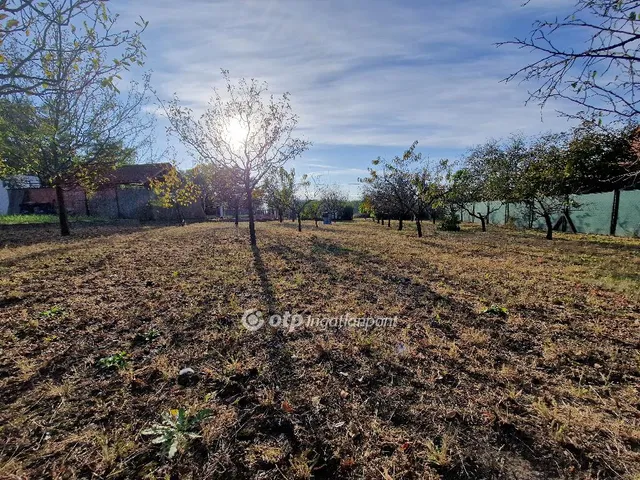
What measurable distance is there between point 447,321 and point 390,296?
0.98 m

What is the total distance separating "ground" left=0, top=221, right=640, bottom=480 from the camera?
1576mm

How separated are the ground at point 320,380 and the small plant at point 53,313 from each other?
2 cm

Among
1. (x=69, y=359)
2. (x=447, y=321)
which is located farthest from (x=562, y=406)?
(x=69, y=359)

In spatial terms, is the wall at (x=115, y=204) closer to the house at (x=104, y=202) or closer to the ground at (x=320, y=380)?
the house at (x=104, y=202)

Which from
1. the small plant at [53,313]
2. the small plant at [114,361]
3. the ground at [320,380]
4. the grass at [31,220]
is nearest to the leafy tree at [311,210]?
the grass at [31,220]

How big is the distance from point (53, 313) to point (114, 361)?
59.2 inches

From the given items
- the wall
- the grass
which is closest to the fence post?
the wall

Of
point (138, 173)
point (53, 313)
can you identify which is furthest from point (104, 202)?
point (53, 313)

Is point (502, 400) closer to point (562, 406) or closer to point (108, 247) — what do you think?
point (562, 406)

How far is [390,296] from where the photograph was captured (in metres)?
4.25

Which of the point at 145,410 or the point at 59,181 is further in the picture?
the point at 59,181

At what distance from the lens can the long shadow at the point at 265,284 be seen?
3.79 meters

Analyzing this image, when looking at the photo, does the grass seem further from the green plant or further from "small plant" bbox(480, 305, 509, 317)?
"small plant" bbox(480, 305, 509, 317)

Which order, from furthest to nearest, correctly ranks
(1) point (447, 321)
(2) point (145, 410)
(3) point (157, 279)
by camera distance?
(3) point (157, 279)
(1) point (447, 321)
(2) point (145, 410)
